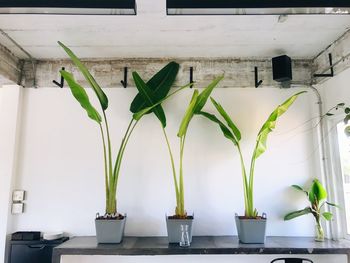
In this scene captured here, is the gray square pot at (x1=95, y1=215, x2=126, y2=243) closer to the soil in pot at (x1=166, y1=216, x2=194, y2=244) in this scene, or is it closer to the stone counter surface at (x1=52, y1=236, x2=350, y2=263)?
the stone counter surface at (x1=52, y1=236, x2=350, y2=263)

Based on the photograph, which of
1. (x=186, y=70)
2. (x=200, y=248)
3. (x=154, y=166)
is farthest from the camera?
(x=186, y=70)

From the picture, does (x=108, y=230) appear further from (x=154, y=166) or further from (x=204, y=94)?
(x=204, y=94)

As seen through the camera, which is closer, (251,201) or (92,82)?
(92,82)

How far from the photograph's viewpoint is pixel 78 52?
9.58 ft

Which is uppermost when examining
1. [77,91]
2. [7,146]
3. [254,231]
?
[77,91]

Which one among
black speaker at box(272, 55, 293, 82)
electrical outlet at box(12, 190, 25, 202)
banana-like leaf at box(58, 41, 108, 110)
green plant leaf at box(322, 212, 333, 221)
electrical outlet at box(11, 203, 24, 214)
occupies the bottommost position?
green plant leaf at box(322, 212, 333, 221)

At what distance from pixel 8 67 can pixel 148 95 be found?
1.45m

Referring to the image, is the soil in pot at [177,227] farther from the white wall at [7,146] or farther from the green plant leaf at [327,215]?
the white wall at [7,146]

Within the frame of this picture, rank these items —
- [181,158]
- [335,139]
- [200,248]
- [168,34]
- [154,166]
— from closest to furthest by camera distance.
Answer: [200,248]
[168,34]
[181,158]
[335,139]
[154,166]

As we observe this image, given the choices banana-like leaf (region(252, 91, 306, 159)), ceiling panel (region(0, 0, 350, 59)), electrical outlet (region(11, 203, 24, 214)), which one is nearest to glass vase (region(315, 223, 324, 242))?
banana-like leaf (region(252, 91, 306, 159))

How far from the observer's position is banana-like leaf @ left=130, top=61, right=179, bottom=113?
9.24 feet

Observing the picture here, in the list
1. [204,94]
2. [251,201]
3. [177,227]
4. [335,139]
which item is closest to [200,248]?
[177,227]

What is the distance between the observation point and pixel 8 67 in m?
2.83

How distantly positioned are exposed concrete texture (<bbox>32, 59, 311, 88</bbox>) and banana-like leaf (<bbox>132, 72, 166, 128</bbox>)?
37 cm
